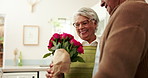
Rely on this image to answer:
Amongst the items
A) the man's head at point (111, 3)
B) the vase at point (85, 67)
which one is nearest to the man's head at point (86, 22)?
the vase at point (85, 67)

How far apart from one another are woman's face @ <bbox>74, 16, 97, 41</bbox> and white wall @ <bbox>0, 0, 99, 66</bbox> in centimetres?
300

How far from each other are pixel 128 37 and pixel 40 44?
157 inches

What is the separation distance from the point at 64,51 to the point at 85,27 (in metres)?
0.40

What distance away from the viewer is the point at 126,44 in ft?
2.01

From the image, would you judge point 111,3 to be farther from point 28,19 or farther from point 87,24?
point 28,19

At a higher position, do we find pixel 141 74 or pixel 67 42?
pixel 67 42

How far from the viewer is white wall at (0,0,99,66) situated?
4340 mm

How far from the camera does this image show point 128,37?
616 millimetres

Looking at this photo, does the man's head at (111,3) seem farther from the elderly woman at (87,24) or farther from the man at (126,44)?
the elderly woman at (87,24)

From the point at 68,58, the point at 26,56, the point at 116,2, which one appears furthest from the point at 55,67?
the point at 26,56

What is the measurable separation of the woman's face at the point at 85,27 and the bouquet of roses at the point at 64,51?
267 millimetres

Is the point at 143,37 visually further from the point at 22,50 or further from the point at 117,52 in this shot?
the point at 22,50

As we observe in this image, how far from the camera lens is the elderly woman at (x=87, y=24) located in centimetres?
152


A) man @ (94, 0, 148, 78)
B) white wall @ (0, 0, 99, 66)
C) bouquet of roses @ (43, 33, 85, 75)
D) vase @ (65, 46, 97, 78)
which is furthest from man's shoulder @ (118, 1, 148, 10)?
white wall @ (0, 0, 99, 66)
